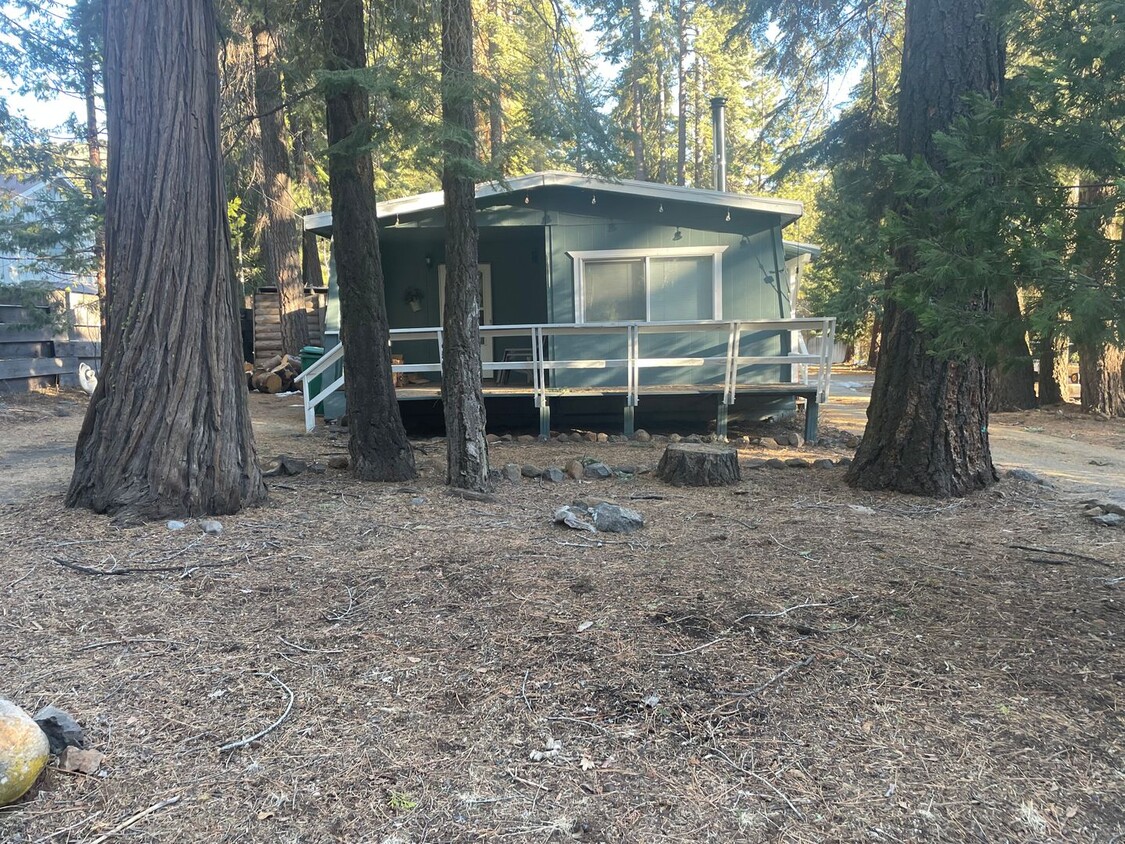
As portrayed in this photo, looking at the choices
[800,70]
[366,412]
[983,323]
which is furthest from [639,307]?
[983,323]

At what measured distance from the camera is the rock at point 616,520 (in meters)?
4.91

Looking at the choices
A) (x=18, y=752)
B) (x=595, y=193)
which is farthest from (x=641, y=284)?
(x=18, y=752)

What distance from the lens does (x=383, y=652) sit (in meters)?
3.02

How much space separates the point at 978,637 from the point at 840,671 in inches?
29.1

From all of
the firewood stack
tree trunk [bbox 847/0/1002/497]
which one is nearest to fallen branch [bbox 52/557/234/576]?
tree trunk [bbox 847/0/1002/497]

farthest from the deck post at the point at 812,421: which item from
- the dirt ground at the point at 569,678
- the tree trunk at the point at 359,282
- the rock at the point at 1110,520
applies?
the tree trunk at the point at 359,282

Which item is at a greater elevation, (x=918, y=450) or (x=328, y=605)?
(x=918, y=450)

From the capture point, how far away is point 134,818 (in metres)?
2.04

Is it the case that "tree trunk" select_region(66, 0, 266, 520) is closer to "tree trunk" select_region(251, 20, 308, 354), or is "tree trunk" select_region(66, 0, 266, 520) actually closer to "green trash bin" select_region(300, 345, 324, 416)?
"green trash bin" select_region(300, 345, 324, 416)

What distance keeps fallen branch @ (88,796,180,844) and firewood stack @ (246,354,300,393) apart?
14.4 m

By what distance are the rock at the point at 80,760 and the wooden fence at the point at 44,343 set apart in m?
12.8

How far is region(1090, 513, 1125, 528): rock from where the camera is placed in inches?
197

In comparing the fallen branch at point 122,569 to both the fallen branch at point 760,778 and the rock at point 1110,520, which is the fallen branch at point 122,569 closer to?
the fallen branch at point 760,778

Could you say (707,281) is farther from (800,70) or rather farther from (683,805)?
(683,805)
